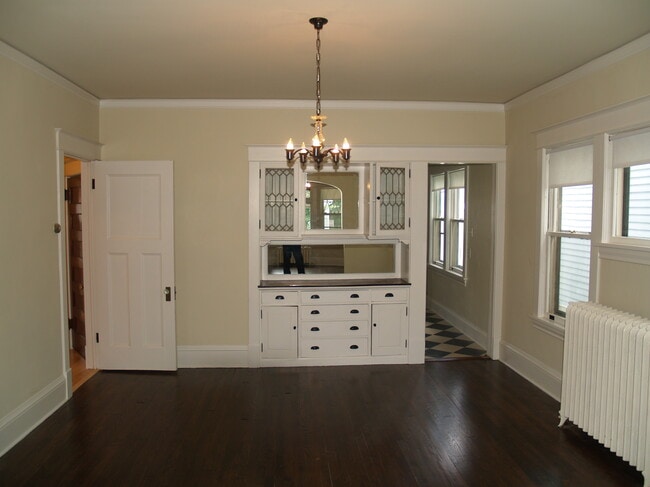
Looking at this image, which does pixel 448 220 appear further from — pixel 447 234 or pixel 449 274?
pixel 449 274

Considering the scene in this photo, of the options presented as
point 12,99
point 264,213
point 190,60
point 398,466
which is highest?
point 190,60

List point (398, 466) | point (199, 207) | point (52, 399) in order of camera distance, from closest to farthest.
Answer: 1. point (398, 466)
2. point (52, 399)
3. point (199, 207)

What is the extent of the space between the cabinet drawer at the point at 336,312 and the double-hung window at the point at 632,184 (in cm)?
242

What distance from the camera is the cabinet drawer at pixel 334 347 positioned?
15.9 feet

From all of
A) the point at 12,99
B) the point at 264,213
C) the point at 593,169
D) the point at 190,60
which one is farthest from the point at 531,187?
the point at 12,99

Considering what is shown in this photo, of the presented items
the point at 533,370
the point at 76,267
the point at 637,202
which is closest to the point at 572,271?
the point at 637,202

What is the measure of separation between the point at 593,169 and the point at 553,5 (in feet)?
4.82

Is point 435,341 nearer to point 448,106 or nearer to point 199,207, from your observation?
point 448,106

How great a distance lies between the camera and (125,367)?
4.64m

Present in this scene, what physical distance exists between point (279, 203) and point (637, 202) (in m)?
3.11

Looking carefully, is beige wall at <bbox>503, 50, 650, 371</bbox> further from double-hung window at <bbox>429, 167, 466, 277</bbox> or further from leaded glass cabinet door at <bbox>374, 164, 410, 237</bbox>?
double-hung window at <bbox>429, 167, 466, 277</bbox>

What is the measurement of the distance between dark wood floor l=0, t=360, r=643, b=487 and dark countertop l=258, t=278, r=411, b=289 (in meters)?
0.90

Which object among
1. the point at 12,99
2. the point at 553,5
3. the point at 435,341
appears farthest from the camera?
the point at 435,341

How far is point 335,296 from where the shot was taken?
191 inches
